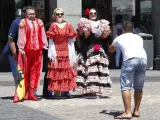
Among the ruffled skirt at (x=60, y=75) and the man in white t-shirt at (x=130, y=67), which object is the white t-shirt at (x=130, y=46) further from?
the ruffled skirt at (x=60, y=75)

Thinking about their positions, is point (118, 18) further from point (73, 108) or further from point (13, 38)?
point (73, 108)

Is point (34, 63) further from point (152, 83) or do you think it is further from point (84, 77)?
point (152, 83)

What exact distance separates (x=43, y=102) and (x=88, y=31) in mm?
1644

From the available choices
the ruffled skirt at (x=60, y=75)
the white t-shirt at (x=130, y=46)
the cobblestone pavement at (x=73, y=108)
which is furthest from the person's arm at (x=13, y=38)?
the white t-shirt at (x=130, y=46)

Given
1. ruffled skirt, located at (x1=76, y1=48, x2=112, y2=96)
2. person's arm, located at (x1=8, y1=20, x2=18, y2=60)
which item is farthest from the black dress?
person's arm, located at (x1=8, y1=20, x2=18, y2=60)

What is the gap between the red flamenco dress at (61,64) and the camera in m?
10.9

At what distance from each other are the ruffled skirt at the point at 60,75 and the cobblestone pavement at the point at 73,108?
277 mm

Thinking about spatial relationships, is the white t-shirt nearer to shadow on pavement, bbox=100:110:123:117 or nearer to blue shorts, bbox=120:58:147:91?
blue shorts, bbox=120:58:147:91

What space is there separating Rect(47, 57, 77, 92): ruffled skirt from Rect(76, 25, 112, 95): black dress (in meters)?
0.21

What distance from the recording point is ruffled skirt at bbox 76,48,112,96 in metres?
11.1

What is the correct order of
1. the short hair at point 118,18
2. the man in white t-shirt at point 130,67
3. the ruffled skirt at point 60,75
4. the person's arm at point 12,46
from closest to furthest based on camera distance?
the man in white t-shirt at point 130,67 < the person's arm at point 12,46 < the ruffled skirt at point 60,75 < the short hair at point 118,18

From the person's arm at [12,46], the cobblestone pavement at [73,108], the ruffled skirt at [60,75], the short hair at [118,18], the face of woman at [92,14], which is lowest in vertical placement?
the cobblestone pavement at [73,108]

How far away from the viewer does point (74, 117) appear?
29.8 feet

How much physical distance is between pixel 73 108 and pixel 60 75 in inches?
49.5
